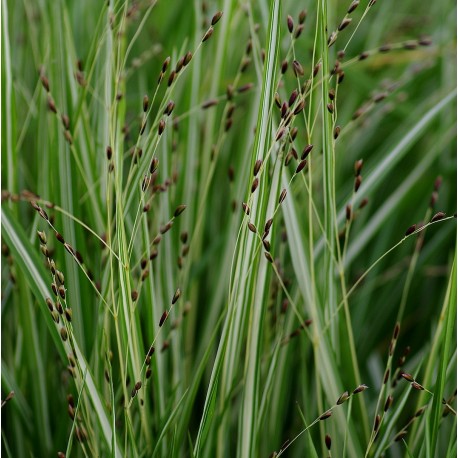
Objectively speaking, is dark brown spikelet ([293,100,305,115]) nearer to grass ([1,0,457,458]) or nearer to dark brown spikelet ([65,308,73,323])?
grass ([1,0,457,458])

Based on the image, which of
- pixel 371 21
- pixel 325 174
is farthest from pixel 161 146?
pixel 371 21

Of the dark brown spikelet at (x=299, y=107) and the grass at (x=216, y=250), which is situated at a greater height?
the dark brown spikelet at (x=299, y=107)

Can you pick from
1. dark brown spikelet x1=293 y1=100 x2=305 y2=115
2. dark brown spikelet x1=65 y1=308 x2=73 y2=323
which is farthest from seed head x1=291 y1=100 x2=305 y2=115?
dark brown spikelet x1=65 y1=308 x2=73 y2=323

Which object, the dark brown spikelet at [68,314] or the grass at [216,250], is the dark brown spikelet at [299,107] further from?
the dark brown spikelet at [68,314]

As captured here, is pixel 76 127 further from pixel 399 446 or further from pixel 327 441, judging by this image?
pixel 399 446

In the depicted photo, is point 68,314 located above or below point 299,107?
below

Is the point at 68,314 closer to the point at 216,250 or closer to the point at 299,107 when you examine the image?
the point at 299,107

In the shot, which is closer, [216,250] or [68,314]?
[68,314]

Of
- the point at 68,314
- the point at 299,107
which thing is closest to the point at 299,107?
the point at 299,107

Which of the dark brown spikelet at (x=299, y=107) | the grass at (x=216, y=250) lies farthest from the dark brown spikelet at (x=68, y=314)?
the dark brown spikelet at (x=299, y=107)
